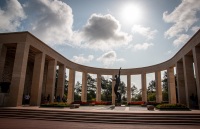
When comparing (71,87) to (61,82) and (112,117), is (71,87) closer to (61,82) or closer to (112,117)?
(61,82)

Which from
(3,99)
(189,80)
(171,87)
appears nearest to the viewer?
(3,99)

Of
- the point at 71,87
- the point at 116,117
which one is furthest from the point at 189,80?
the point at 71,87

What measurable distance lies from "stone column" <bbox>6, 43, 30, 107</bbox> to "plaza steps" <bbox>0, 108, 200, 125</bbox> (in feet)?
17.6

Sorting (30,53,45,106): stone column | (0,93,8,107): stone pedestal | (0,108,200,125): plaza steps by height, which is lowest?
(0,108,200,125): plaza steps

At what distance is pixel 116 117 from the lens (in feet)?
35.7

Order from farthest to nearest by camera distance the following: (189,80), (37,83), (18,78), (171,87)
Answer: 1. (171,87)
2. (37,83)
3. (189,80)
4. (18,78)

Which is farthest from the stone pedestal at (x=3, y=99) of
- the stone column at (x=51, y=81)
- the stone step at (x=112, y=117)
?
the stone column at (x=51, y=81)

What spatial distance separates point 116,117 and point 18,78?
1297 centimetres

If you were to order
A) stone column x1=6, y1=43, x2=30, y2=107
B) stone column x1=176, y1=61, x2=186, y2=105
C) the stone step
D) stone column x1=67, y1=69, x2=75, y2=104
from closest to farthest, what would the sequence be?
the stone step < stone column x1=6, y1=43, x2=30, y2=107 < stone column x1=176, y1=61, x2=186, y2=105 < stone column x1=67, y1=69, x2=75, y2=104

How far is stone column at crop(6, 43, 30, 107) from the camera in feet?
58.0

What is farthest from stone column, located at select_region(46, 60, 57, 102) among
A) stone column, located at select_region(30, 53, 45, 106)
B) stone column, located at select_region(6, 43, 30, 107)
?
stone column, located at select_region(6, 43, 30, 107)

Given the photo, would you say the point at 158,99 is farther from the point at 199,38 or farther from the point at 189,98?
the point at 199,38

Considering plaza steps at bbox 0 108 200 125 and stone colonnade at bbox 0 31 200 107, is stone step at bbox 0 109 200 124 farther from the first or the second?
stone colonnade at bbox 0 31 200 107

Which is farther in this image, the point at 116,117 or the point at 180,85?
the point at 180,85
